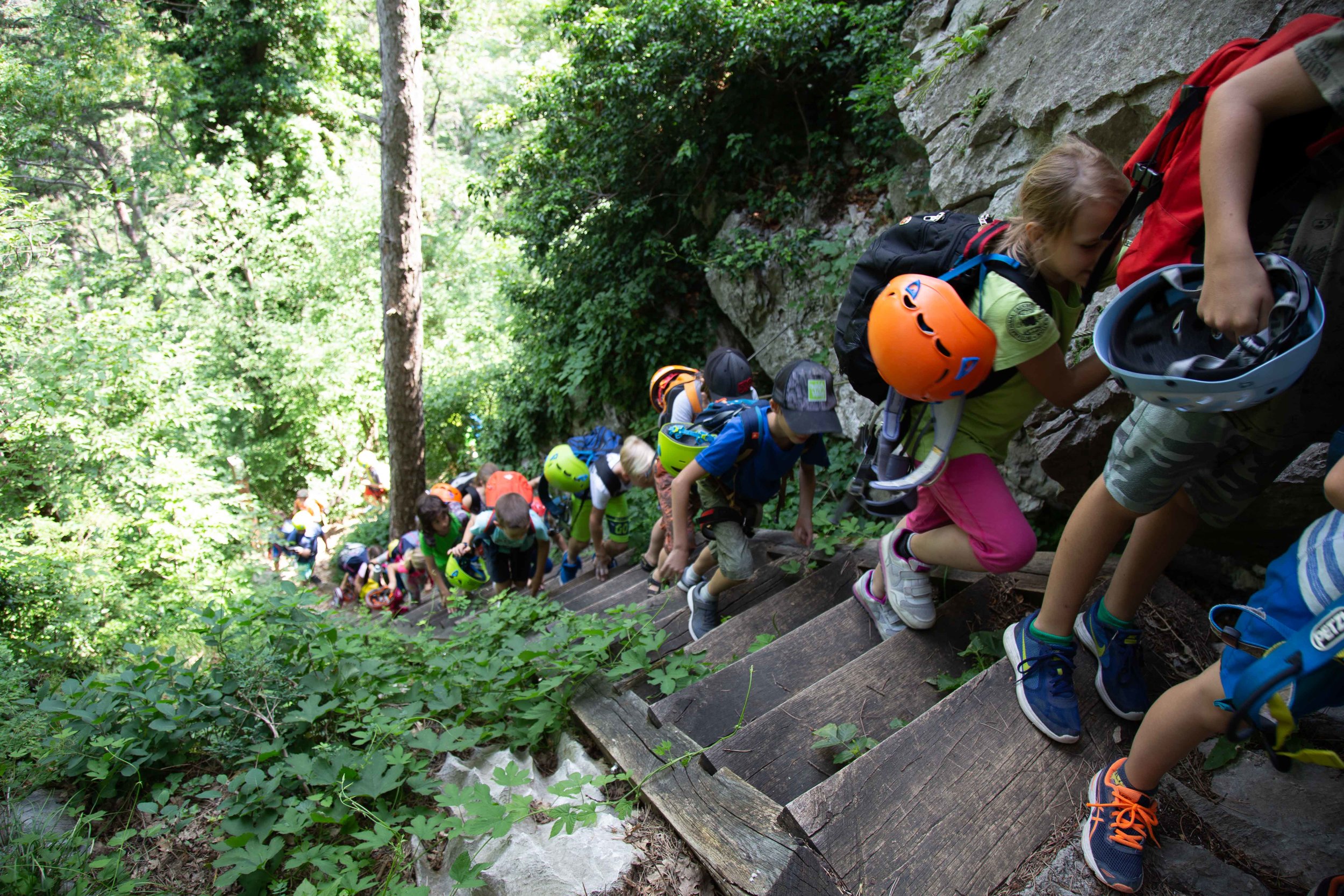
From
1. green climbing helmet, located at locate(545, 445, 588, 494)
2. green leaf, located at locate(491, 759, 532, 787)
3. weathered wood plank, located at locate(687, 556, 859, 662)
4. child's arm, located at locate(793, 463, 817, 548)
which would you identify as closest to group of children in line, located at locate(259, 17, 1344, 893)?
weathered wood plank, located at locate(687, 556, 859, 662)

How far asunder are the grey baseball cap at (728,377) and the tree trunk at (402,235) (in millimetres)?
4401

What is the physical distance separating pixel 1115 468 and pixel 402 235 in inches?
292

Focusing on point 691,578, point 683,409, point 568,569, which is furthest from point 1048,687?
point 568,569

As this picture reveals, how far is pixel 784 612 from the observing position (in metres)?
3.24

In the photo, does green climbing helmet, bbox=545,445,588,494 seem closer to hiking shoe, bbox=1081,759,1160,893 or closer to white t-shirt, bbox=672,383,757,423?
white t-shirt, bbox=672,383,757,423

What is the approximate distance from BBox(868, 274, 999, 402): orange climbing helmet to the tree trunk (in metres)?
6.51

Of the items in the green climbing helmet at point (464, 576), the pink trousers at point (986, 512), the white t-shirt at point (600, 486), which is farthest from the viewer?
the green climbing helmet at point (464, 576)

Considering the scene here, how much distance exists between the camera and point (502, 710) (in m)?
2.55

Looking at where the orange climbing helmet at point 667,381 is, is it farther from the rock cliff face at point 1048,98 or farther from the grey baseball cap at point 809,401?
the grey baseball cap at point 809,401

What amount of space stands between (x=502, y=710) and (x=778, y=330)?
4.97 m

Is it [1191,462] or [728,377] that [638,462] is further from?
[1191,462]

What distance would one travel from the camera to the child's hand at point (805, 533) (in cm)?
362

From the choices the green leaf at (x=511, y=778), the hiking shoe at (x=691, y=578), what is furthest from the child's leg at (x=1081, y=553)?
the hiking shoe at (x=691, y=578)

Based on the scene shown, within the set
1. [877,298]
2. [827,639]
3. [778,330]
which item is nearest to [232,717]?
[827,639]
